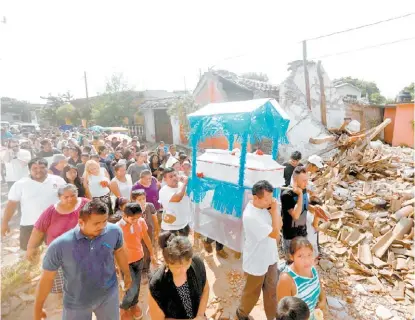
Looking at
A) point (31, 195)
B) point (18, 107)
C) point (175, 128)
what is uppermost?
point (18, 107)

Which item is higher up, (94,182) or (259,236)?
(94,182)

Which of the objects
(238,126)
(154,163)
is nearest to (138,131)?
(154,163)

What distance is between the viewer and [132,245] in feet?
10.9

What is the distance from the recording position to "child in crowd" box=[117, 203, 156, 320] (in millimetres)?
3229

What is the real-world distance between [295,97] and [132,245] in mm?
10871

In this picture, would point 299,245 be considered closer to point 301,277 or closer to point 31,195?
point 301,277

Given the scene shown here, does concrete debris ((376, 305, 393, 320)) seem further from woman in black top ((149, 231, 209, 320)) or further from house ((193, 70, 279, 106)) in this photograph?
house ((193, 70, 279, 106))

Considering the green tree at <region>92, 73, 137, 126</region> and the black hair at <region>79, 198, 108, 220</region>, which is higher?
the green tree at <region>92, 73, 137, 126</region>

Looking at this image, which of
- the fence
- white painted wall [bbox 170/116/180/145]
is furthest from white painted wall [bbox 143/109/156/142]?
white painted wall [bbox 170/116/180/145]

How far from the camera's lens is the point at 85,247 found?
2422 mm

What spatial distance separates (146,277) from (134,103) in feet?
65.8

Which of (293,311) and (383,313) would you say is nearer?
(293,311)

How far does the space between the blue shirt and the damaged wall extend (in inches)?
381

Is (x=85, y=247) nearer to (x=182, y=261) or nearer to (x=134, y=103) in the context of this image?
(x=182, y=261)
